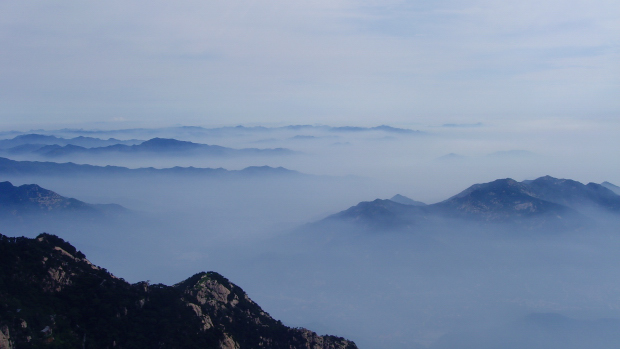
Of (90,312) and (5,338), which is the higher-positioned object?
(5,338)

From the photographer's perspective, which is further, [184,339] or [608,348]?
[608,348]

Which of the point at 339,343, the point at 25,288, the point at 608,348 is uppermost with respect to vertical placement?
the point at 25,288

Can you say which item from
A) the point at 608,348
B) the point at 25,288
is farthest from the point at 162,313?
the point at 608,348

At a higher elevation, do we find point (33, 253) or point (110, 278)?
point (33, 253)

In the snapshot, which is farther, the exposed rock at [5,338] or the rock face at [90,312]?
the rock face at [90,312]

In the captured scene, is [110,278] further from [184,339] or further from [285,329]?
[285,329]

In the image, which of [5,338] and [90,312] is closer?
[5,338]

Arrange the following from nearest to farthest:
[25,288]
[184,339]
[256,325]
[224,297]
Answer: [25,288], [184,339], [256,325], [224,297]

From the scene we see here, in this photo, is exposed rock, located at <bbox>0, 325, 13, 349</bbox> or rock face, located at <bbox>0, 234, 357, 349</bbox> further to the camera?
rock face, located at <bbox>0, 234, 357, 349</bbox>
